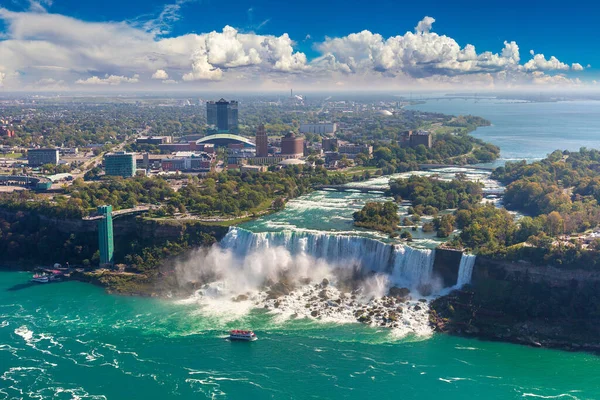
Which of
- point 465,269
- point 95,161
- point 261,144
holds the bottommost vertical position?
point 465,269

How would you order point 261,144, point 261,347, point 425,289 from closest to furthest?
point 261,347 → point 425,289 → point 261,144

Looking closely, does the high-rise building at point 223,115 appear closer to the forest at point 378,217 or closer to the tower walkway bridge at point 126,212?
the tower walkway bridge at point 126,212

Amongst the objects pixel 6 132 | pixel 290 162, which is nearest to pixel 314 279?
pixel 290 162

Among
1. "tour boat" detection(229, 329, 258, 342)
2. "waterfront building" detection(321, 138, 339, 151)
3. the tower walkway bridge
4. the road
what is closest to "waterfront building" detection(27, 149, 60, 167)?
the road

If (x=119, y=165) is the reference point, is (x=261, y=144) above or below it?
above

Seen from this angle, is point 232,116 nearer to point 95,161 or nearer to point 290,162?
point 95,161

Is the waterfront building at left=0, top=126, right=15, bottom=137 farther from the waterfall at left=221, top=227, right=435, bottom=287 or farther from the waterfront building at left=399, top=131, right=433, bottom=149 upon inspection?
the waterfall at left=221, top=227, right=435, bottom=287
